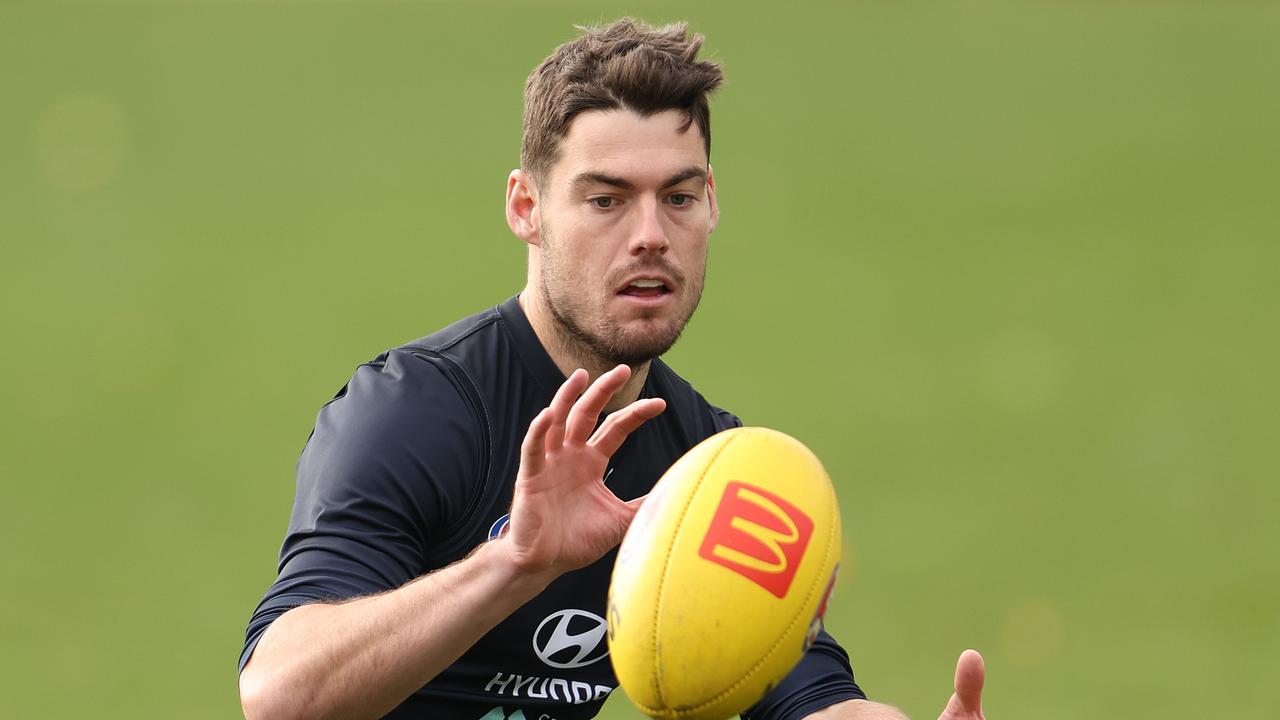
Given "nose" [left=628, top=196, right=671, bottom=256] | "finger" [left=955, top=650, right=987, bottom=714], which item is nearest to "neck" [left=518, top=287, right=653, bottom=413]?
"nose" [left=628, top=196, right=671, bottom=256]

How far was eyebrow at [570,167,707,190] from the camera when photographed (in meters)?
4.00

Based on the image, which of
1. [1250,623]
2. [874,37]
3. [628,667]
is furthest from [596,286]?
[874,37]

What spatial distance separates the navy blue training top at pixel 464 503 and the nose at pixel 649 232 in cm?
47

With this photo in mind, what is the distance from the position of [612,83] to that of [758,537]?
147 centimetres

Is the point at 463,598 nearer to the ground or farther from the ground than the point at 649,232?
nearer to the ground

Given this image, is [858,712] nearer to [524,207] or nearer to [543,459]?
[543,459]

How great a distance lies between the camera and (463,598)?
3.19 m

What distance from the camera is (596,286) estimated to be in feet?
13.1

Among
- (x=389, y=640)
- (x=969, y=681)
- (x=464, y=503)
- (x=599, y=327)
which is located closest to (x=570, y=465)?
(x=389, y=640)

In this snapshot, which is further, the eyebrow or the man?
the eyebrow

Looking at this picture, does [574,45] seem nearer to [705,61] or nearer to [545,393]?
[705,61]

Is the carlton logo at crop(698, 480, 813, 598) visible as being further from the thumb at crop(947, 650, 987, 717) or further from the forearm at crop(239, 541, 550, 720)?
the thumb at crop(947, 650, 987, 717)

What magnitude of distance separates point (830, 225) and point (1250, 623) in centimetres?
560

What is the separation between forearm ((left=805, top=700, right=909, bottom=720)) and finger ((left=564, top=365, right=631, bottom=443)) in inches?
56.2
